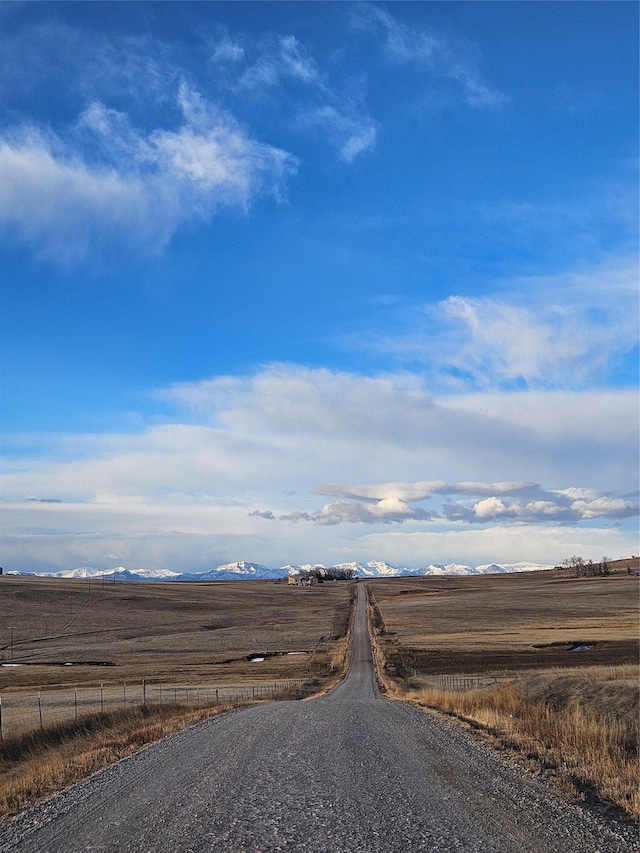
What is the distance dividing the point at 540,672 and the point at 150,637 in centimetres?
5715

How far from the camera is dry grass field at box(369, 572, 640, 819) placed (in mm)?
12281

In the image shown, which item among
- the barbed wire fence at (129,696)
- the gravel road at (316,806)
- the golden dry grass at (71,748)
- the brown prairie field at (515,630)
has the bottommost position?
→ the brown prairie field at (515,630)

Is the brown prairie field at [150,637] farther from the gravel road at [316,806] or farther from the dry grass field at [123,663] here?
the gravel road at [316,806]

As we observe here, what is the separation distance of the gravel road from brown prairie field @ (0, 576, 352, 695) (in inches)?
1613

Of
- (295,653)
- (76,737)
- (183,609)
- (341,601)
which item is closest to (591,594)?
(341,601)

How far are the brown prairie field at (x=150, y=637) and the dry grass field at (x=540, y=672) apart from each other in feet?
36.0

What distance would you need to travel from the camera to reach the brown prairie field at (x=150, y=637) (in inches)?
2311

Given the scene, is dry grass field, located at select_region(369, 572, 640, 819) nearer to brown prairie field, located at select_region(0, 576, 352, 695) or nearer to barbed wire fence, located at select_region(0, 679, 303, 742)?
barbed wire fence, located at select_region(0, 679, 303, 742)

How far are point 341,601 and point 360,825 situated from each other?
170 metres

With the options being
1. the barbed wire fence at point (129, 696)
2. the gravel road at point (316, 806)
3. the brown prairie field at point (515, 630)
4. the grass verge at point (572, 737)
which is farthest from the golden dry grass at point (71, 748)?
the brown prairie field at point (515, 630)

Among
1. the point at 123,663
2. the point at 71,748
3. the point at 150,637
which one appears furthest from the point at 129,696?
the point at 150,637

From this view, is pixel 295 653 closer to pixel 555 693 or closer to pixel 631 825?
pixel 555 693

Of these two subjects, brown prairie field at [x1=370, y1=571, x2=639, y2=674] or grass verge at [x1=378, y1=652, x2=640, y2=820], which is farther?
brown prairie field at [x1=370, y1=571, x2=639, y2=674]

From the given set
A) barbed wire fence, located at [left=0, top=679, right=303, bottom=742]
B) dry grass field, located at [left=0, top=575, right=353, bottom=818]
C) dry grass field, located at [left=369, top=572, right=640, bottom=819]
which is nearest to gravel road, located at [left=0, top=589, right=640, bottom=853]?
dry grass field, located at [left=369, top=572, right=640, bottom=819]
